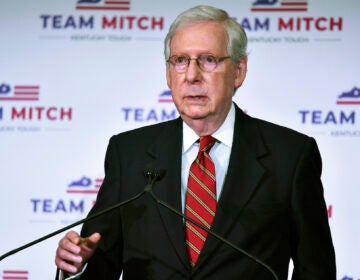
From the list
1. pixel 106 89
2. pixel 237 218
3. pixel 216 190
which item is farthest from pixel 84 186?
→ pixel 237 218

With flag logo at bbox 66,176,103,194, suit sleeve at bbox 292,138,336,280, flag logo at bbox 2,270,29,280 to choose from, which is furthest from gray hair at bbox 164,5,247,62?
flag logo at bbox 2,270,29,280

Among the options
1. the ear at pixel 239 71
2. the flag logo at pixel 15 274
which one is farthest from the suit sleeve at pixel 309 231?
the flag logo at pixel 15 274

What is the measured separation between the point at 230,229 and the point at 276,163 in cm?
26

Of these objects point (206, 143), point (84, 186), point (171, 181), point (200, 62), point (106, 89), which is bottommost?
point (84, 186)

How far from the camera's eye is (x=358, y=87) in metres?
3.73

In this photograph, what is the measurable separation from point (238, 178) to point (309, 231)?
25 cm

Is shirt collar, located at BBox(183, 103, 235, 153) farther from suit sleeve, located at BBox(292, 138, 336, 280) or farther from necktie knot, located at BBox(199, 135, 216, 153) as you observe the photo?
suit sleeve, located at BBox(292, 138, 336, 280)

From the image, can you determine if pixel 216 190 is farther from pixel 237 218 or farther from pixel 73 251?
pixel 73 251

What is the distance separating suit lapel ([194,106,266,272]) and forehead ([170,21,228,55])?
0.77 feet

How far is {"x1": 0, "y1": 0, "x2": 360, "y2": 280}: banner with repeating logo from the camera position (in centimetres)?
375

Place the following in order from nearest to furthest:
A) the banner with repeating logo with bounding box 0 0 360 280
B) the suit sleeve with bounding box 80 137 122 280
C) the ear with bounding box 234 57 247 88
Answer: the suit sleeve with bounding box 80 137 122 280
the ear with bounding box 234 57 247 88
the banner with repeating logo with bounding box 0 0 360 280

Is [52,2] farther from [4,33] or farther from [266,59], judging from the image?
[266,59]

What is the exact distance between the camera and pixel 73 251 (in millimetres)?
2002

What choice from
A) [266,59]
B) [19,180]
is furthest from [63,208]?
[266,59]
